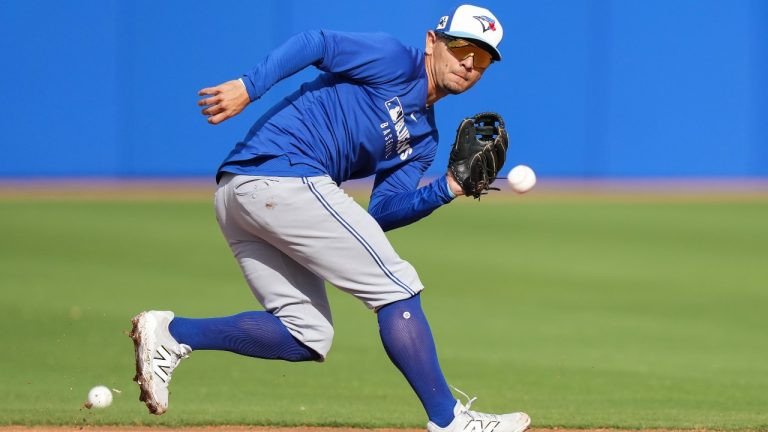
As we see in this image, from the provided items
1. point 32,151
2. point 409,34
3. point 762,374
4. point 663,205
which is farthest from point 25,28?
point 762,374

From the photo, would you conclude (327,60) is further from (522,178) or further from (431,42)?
(522,178)

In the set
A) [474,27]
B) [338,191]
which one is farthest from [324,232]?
[474,27]

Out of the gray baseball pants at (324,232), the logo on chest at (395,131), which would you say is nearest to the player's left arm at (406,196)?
the logo on chest at (395,131)

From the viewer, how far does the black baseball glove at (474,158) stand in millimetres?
4742

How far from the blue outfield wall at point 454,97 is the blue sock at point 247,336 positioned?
35.7ft

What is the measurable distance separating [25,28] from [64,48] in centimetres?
58

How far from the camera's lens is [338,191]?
15.0 feet

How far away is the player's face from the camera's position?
15.5 ft

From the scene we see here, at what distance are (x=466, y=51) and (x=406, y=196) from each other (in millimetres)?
619

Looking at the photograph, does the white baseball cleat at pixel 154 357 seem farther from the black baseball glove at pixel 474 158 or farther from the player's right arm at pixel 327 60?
the black baseball glove at pixel 474 158

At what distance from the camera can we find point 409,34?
16141 millimetres

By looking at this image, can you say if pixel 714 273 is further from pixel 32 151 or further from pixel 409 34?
pixel 32 151

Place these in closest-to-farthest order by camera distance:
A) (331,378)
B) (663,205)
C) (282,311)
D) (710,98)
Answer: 1. (282,311)
2. (331,378)
3. (663,205)
4. (710,98)

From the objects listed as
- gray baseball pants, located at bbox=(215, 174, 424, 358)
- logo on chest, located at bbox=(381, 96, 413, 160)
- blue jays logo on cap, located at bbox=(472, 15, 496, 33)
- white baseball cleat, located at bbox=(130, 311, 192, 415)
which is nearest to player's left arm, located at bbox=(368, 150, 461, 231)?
logo on chest, located at bbox=(381, 96, 413, 160)
